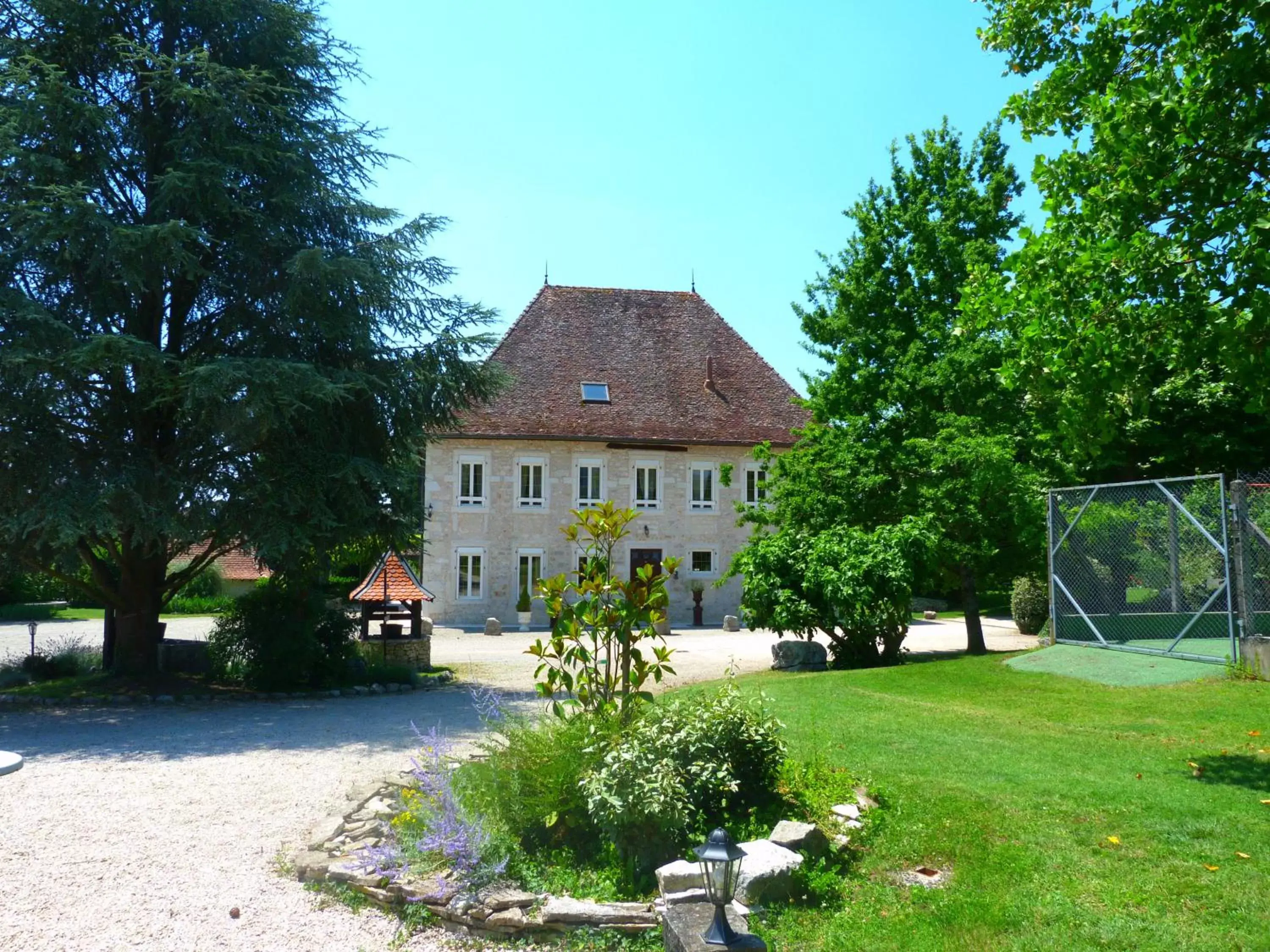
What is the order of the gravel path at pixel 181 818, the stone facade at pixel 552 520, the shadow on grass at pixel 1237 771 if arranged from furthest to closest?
the stone facade at pixel 552 520
the shadow on grass at pixel 1237 771
the gravel path at pixel 181 818

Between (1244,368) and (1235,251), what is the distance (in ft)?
3.25

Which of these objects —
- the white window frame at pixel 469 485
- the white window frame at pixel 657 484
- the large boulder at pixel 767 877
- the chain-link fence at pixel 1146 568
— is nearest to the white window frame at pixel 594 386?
the white window frame at pixel 657 484

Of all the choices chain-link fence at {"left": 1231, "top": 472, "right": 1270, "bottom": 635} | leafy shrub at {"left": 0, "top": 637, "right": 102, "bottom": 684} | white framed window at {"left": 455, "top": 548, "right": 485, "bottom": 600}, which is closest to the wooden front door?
white framed window at {"left": 455, "top": 548, "right": 485, "bottom": 600}

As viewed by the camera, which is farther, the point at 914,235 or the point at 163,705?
the point at 914,235

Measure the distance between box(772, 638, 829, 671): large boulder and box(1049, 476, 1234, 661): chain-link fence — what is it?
392 cm

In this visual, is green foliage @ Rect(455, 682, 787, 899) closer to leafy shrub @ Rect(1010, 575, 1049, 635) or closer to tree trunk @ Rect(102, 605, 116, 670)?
tree trunk @ Rect(102, 605, 116, 670)

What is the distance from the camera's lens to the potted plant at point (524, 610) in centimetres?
3288

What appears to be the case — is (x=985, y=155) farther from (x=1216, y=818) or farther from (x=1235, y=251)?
(x=1216, y=818)

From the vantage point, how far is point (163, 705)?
47.9 feet

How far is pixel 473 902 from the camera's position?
5.62m

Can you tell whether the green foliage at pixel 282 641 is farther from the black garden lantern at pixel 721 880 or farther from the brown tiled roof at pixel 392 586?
the black garden lantern at pixel 721 880

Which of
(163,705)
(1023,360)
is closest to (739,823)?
(1023,360)

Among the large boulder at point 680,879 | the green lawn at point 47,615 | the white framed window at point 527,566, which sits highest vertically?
the white framed window at point 527,566

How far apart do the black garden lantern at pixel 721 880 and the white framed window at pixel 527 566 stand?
2974 cm
